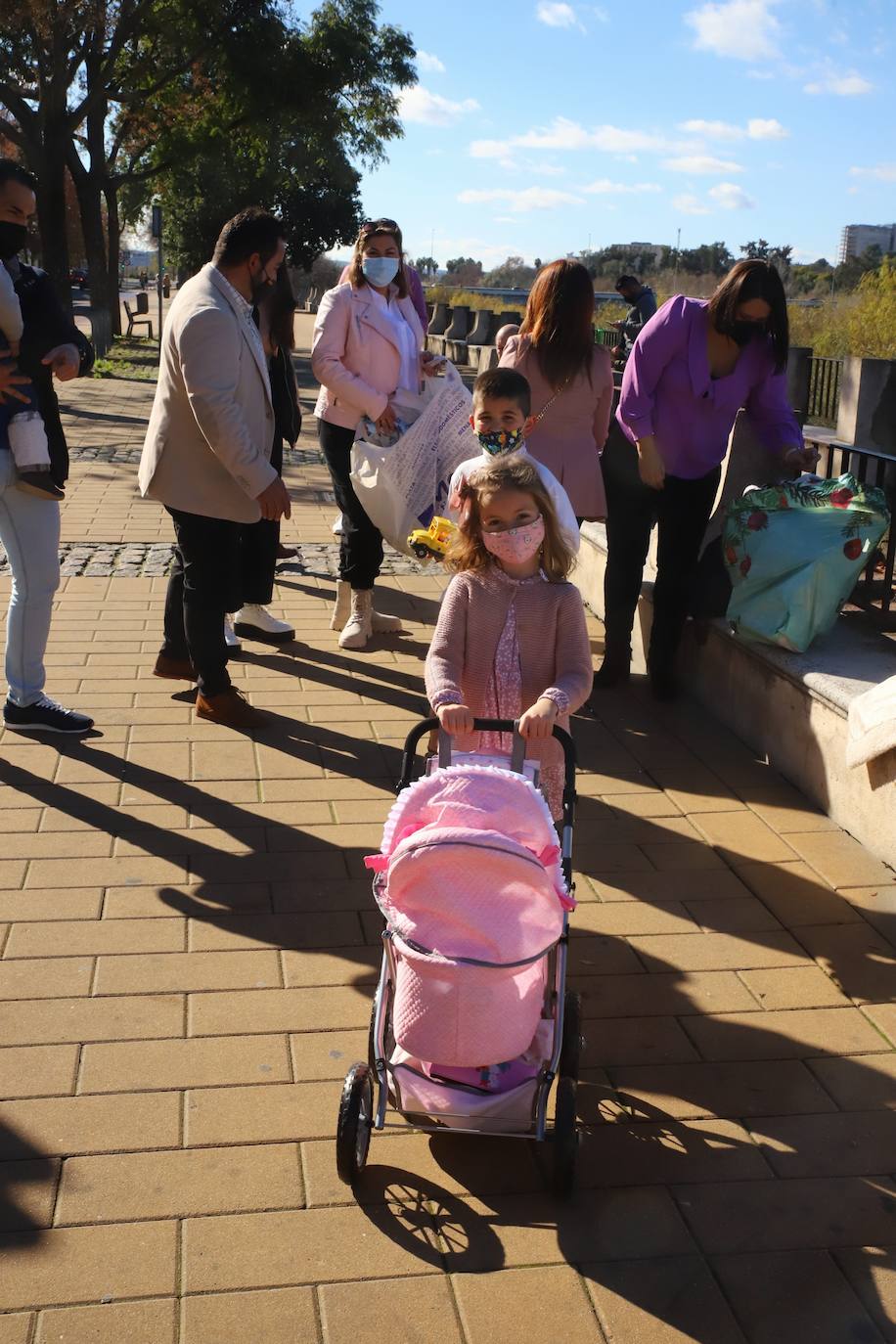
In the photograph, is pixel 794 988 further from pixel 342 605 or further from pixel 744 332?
pixel 342 605

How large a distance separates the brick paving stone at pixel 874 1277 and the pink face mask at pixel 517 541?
185cm

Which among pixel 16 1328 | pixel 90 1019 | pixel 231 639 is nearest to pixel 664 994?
pixel 90 1019

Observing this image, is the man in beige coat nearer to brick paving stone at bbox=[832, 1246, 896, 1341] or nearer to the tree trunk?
brick paving stone at bbox=[832, 1246, 896, 1341]

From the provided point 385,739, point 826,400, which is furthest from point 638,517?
point 826,400

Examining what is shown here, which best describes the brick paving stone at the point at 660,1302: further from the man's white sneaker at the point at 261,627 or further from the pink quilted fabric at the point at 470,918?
the man's white sneaker at the point at 261,627

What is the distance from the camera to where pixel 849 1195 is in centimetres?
301

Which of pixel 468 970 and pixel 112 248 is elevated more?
pixel 112 248

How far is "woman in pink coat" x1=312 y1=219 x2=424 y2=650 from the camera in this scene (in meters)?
6.61

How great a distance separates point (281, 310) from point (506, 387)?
6.86 feet

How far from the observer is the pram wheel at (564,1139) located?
2873 mm

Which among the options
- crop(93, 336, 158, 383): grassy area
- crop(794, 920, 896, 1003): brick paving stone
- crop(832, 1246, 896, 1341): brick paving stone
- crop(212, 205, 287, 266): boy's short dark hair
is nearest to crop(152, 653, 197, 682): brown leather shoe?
crop(212, 205, 287, 266): boy's short dark hair

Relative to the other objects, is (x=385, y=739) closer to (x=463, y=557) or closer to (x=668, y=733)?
(x=668, y=733)

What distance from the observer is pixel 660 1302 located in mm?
2672

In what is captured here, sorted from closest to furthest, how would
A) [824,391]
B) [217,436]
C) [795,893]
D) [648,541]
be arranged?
[795,893] < [217,436] < [648,541] < [824,391]
